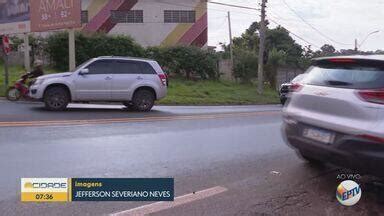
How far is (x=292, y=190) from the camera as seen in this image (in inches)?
264

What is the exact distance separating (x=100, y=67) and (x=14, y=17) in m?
13.0

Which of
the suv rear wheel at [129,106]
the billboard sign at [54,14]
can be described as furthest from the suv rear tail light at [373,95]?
the billboard sign at [54,14]

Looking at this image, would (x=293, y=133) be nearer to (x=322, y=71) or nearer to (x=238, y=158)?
(x=322, y=71)

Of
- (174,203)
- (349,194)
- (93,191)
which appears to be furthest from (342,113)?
(93,191)

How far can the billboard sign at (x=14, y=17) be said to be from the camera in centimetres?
2616

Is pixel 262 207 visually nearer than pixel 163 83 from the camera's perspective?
Yes

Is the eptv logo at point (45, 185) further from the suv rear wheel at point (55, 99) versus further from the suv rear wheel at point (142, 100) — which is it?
the suv rear wheel at point (142, 100)

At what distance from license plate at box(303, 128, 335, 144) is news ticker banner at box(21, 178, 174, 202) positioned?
205 centimetres

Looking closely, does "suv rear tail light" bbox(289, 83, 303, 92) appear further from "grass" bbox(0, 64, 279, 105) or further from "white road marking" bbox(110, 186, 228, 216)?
"grass" bbox(0, 64, 279, 105)

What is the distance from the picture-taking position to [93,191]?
582 cm

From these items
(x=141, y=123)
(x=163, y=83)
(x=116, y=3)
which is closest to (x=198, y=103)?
(x=163, y=83)

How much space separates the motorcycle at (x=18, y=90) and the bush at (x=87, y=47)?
15742 mm

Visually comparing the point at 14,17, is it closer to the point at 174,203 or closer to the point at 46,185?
the point at 46,185

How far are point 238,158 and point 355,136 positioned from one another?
2.85m
